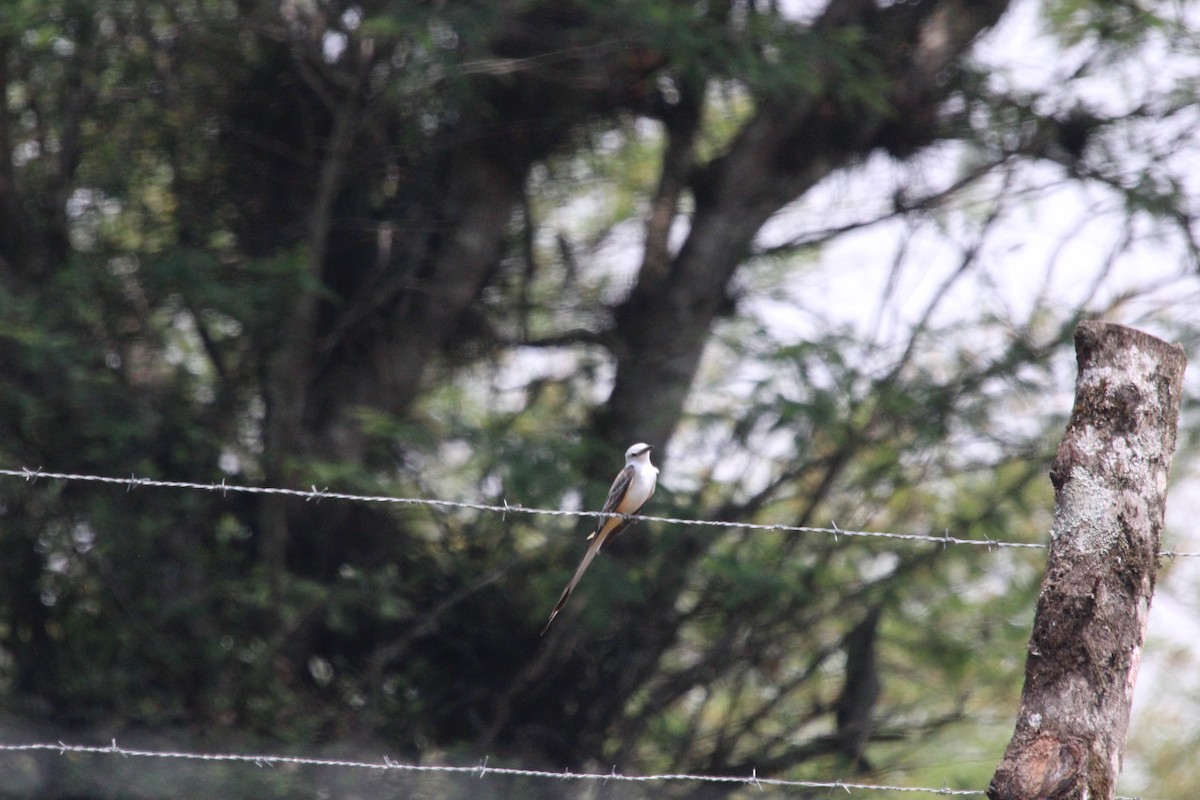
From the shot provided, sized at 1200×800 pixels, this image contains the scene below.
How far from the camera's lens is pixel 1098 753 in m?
3.23

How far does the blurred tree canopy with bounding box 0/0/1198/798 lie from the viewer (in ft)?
25.2

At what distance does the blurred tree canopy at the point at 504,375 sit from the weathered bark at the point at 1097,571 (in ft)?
13.5

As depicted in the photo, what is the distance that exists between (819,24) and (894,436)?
9.10 ft

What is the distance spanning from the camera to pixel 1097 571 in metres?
3.38

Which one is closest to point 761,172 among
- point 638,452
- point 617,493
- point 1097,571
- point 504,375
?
point 504,375

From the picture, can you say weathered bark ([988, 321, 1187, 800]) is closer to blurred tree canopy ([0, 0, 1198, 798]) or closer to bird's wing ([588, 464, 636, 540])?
bird's wing ([588, 464, 636, 540])

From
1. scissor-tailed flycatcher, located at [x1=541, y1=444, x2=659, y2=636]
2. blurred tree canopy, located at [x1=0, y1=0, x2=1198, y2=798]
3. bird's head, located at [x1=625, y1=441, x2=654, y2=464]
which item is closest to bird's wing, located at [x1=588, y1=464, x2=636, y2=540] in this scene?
scissor-tailed flycatcher, located at [x1=541, y1=444, x2=659, y2=636]

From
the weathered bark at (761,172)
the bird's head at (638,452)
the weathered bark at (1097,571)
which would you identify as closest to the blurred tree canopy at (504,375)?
the weathered bark at (761,172)

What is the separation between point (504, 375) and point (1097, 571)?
261 inches

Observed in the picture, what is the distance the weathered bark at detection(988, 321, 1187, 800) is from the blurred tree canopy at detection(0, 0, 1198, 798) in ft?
13.5

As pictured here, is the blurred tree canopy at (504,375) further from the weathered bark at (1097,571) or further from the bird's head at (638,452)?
the weathered bark at (1097,571)

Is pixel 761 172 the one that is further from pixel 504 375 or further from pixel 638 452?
pixel 638 452

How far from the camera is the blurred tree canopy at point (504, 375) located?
25.2ft

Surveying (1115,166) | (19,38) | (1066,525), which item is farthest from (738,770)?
(19,38)
